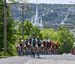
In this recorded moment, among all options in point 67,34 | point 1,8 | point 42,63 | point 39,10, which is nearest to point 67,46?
point 67,34

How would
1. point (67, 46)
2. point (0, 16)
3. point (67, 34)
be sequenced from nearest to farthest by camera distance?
point (0, 16) < point (67, 46) < point (67, 34)

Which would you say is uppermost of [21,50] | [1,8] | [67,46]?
[1,8]

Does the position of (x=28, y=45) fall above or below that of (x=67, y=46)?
above

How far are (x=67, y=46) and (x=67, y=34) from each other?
709 centimetres

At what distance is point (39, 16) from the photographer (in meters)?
151

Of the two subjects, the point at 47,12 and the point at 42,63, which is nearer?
the point at 42,63

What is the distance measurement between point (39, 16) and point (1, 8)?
366 ft

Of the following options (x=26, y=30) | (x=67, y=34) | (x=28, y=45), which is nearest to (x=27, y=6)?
(x=26, y=30)

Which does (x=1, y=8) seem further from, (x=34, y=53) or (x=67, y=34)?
(x=67, y=34)

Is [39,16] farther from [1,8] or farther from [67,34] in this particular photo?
[1,8]

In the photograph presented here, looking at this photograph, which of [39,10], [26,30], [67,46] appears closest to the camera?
[26,30]

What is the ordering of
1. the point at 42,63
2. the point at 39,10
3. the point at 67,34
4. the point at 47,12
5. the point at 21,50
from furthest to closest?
1. the point at 39,10
2. the point at 47,12
3. the point at 67,34
4. the point at 21,50
5. the point at 42,63

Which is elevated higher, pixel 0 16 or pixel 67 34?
pixel 0 16

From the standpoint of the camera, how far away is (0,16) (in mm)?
38875
